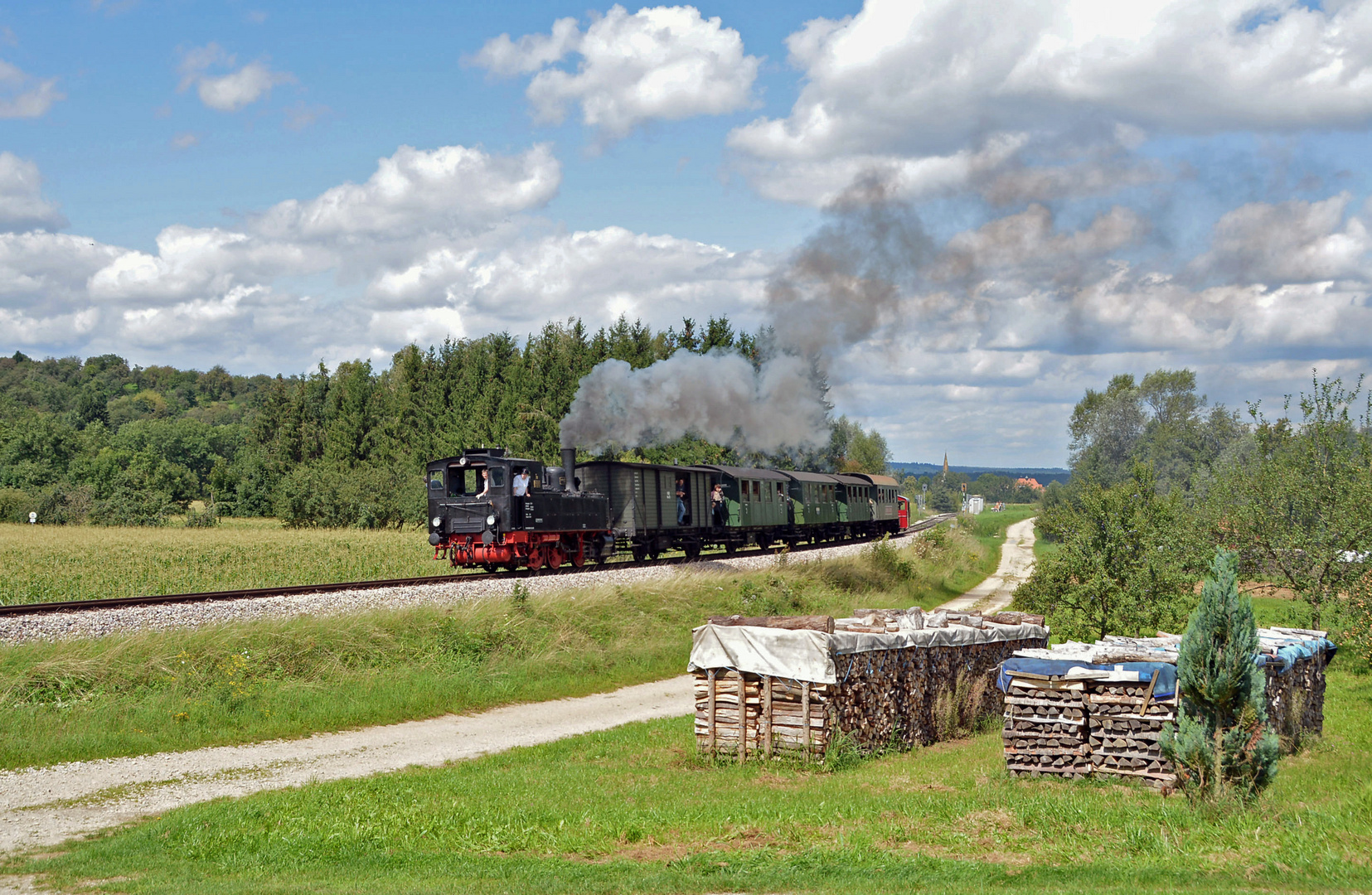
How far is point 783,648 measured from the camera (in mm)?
13219

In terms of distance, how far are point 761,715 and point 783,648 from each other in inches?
40.7

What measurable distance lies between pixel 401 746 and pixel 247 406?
165524 millimetres

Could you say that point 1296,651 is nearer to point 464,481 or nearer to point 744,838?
point 744,838

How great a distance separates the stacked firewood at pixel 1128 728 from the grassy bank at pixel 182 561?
22.1 metres

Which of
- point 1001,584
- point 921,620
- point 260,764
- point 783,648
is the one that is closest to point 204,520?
point 1001,584

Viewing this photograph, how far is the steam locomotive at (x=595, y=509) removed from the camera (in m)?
28.8

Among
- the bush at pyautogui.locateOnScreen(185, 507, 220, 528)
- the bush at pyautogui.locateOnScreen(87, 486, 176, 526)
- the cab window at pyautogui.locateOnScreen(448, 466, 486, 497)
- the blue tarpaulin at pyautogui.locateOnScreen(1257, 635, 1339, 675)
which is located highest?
the cab window at pyautogui.locateOnScreen(448, 466, 486, 497)

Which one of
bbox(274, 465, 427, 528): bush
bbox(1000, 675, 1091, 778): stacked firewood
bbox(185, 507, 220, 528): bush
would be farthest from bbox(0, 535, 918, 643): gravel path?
bbox(185, 507, 220, 528): bush

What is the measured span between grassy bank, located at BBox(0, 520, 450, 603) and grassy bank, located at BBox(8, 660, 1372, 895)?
1653 centimetres

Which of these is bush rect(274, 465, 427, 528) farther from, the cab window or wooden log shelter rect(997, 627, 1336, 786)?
wooden log shelter rect(997, 627, 1336, 786)

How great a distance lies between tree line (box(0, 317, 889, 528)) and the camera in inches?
2295

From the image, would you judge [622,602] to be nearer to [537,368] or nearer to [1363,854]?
[1363,854]

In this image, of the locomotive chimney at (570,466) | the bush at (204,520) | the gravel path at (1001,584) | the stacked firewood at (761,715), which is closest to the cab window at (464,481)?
the locomotive chimney at (570,466)

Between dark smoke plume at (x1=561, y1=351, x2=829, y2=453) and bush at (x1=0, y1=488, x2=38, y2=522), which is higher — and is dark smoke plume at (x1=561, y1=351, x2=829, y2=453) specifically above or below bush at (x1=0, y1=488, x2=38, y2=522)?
above
